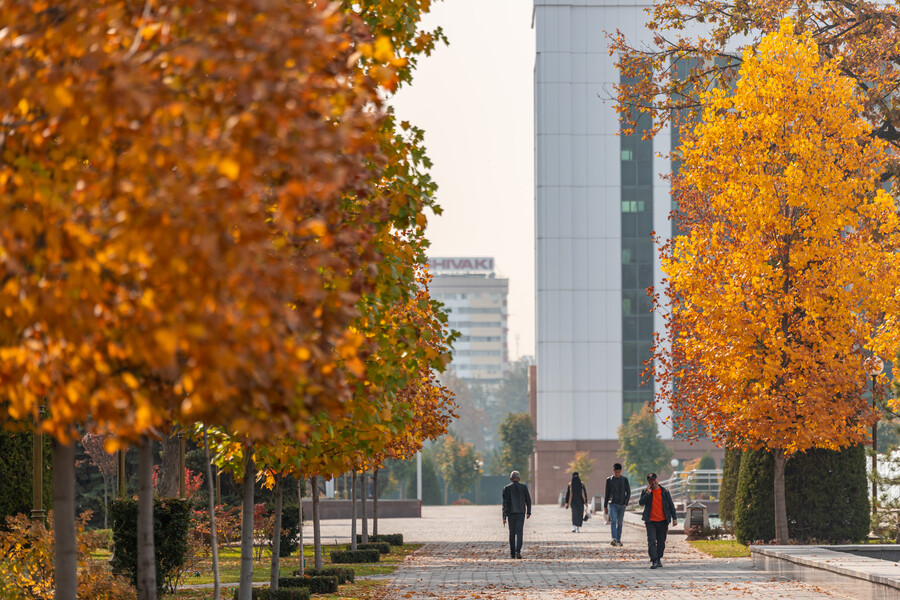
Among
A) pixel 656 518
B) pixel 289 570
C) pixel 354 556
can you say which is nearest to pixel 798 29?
pixel 656 518

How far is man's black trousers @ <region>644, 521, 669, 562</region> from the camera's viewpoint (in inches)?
790

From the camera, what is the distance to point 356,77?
6.49m

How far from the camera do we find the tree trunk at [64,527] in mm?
7695

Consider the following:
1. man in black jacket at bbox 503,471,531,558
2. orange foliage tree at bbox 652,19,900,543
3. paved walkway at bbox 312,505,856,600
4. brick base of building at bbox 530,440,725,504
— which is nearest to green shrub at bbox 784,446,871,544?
orange foliage tree at bbox 652,19,900,543

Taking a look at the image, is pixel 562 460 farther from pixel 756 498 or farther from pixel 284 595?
pixel 284 595

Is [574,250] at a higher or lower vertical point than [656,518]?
higher

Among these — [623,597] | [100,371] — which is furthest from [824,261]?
[100,371]

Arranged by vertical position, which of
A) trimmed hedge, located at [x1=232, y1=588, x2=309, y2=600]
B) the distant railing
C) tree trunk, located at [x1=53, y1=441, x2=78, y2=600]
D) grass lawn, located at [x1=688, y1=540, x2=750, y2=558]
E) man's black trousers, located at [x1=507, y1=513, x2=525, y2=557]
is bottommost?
the distant railing

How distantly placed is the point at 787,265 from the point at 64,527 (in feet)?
55.6

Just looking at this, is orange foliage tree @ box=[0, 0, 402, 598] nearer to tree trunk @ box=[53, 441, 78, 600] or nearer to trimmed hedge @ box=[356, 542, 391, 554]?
tree trunk @ box=[53, 441, 78, 600]

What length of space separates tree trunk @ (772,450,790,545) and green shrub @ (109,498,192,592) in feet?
39.6

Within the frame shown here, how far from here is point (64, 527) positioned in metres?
7.80

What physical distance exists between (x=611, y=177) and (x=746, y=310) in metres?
57.8

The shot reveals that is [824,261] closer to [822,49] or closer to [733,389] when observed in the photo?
[733,389]
